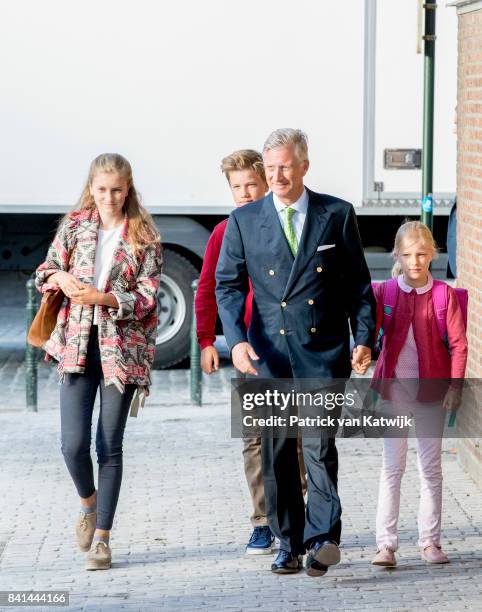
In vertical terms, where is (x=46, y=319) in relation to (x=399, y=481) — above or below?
above

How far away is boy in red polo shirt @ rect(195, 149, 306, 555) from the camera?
20.6 feet

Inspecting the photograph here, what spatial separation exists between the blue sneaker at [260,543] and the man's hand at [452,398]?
0.99 meters

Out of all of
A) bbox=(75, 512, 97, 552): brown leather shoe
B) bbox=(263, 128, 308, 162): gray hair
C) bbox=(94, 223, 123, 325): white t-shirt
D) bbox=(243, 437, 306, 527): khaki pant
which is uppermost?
bbox=(263, 128, 308, 162): gray hair

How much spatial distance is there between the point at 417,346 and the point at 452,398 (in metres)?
0.26

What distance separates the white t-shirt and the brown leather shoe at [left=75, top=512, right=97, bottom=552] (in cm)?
101

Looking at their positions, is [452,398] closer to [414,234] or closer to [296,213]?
[414,234]

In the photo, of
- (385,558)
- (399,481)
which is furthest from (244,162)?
(385,558)

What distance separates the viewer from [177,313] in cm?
1220

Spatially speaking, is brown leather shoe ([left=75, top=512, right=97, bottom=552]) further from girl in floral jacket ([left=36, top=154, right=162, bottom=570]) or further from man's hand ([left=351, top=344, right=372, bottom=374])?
man's hand ([left=351, top=344, right=372, bottom=374])

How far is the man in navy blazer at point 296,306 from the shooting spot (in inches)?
229

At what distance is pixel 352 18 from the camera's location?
39.2 feet

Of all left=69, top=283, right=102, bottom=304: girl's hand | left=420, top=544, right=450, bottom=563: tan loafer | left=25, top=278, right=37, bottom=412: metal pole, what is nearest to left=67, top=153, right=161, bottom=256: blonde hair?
left=69, top=283, right=102, bottom=304: girl's hand

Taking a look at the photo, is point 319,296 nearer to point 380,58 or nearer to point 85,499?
point 85,499

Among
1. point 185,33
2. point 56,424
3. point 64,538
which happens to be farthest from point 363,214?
point 64,538
